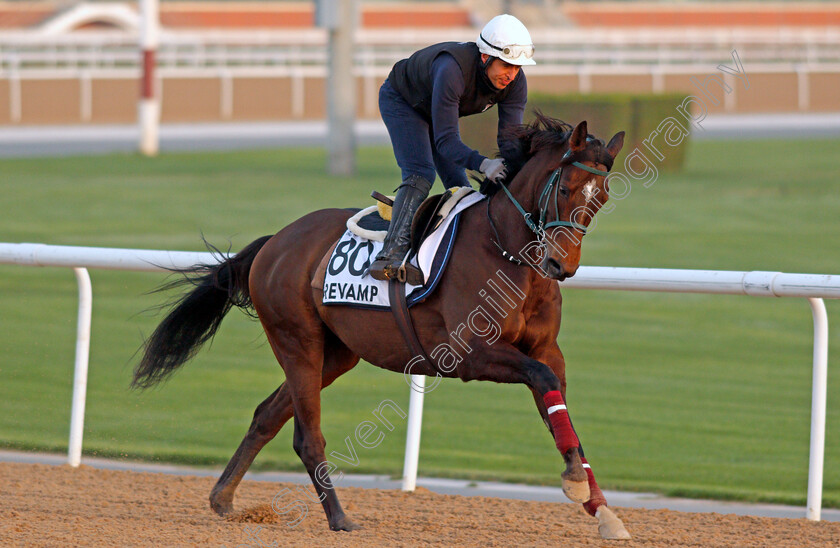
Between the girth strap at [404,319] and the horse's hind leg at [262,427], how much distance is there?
1.84 ft

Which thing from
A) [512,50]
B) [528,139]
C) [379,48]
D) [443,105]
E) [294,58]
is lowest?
[528,139]

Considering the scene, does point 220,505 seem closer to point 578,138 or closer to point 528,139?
point 528,139

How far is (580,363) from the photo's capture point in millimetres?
7895

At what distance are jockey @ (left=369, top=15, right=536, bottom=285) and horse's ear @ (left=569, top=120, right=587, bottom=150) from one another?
1.18ft

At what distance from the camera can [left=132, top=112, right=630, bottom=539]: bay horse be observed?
3879mm

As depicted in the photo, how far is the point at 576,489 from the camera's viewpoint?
149 inches

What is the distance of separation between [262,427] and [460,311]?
1.10 m

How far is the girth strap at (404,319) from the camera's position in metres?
4.27

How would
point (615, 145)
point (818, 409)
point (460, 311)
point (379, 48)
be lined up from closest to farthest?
point (615, 145) < point (460, 311) < point (818, 409) < point (379, 48)

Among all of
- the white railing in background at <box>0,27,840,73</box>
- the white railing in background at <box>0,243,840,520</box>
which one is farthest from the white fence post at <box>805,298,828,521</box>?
the white railing in background at <box>0,27,840,73</box>

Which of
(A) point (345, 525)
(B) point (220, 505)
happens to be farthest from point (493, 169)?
(B) point (220, 505)

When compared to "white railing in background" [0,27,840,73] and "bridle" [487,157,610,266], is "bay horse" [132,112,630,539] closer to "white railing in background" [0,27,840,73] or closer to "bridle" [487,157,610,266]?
"bridle" [487,157,610,266]

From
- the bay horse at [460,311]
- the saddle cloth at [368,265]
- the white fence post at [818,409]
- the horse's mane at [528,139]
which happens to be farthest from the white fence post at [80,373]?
the white fence post at [818,409]

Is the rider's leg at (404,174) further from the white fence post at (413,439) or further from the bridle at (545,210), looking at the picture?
the white fence post at (413,439)
